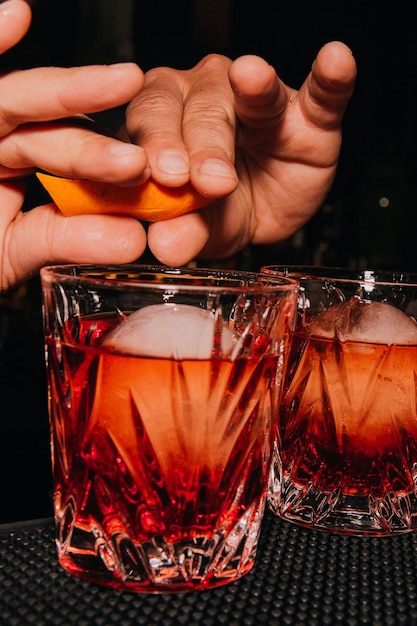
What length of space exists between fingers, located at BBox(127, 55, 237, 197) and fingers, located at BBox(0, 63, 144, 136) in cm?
6

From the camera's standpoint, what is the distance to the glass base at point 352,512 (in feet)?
2.00

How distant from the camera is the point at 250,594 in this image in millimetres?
468

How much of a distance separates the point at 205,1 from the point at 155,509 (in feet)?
8.00

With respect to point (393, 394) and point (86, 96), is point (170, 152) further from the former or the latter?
point (393, 394)

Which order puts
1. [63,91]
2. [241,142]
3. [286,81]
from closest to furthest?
[63,91] → [241,142] → [286,81]

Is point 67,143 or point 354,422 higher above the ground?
point 67,143

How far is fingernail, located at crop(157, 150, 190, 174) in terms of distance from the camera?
23.3 inches

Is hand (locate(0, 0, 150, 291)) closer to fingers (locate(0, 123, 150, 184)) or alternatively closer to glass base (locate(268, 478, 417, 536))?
fingers (locate(0, 123, 150, 184))

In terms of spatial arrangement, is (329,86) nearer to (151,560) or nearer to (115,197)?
(115,197)

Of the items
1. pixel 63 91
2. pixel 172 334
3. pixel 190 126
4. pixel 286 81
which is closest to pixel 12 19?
pixel 63 91

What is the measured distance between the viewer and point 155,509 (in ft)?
1.62

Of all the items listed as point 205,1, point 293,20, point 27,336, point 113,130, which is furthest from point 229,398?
point 293,20


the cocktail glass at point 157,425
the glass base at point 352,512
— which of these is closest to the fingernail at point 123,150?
the cocktail glass at point 157,425

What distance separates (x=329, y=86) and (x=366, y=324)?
288 mm
